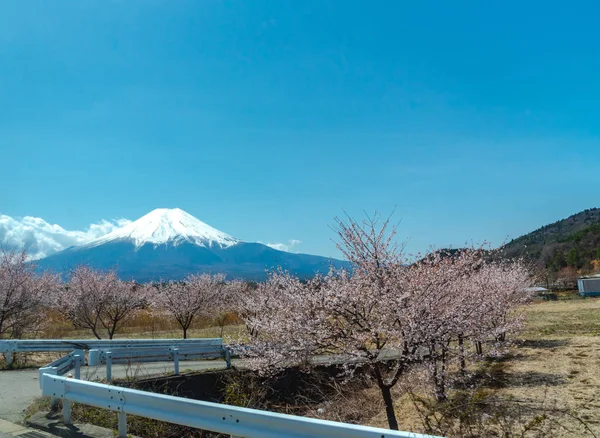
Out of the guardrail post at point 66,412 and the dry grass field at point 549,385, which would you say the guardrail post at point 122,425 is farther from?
the dry grass field at point 549,385

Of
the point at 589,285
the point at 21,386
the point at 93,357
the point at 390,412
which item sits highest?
the point at 93,357

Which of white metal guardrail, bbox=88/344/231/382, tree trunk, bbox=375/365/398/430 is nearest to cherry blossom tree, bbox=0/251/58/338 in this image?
white metal guardrail, bbox=88/344/231/382

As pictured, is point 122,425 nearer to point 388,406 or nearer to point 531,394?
point 388,406

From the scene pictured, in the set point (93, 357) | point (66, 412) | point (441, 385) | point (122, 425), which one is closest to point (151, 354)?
point (93, 357)

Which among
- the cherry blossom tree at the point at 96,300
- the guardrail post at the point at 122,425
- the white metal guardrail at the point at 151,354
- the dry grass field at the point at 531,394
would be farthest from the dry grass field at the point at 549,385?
the cherry blossom tree at the point at 96,300

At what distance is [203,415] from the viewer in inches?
182

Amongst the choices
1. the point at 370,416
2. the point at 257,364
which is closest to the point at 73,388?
the point at 257,364

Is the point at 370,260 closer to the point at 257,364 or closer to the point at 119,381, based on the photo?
the point at 257,364

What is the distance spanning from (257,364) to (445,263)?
15.5 feet

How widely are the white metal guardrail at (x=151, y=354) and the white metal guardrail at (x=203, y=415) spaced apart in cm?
484

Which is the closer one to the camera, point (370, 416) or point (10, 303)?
point (370, 416)

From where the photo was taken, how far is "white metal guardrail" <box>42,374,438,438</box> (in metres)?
3.64

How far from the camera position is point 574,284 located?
94250 mm

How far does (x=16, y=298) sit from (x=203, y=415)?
1983 cm
